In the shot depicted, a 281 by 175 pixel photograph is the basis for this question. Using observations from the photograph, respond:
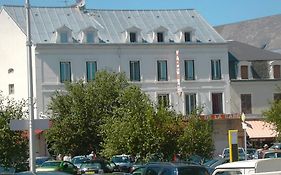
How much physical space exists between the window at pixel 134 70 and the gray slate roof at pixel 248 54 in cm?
969

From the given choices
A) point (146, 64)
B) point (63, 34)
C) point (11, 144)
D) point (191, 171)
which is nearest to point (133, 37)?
point (146, 64)

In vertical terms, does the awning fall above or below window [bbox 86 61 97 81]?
below

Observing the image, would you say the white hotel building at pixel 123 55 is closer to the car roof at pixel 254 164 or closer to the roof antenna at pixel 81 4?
the roof antenna at pixel 81 4

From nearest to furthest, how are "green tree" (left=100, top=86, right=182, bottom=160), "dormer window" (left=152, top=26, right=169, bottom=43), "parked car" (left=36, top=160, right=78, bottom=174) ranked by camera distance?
"green tree" (left=100, top=86, right=182, bottom=160)
"parked car" (left=36, top=160, right=78, bottom=174)
"dormer window" (left=152, top=26, right=169, bottom=43)

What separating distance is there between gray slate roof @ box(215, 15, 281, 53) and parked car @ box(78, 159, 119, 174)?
42474 mm

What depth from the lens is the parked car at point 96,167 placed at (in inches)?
1510

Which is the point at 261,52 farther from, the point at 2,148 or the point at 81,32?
the point at 2,148

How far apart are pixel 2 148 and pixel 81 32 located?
30401mm

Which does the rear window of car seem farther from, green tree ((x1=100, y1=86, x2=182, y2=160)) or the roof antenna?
the roof antenna

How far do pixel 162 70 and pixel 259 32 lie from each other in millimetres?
26025

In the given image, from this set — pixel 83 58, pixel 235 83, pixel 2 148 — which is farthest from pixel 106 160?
pixel 235 83

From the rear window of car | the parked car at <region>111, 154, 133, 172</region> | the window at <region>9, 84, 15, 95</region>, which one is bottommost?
the parked car at <region>111, 154, 133, 172</region>

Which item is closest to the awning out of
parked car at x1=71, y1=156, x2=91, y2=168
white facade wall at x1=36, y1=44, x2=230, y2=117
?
white facade wall at x1=36, y1=44, x2=230, y2=117

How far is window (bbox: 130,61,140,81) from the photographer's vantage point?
201 feet
